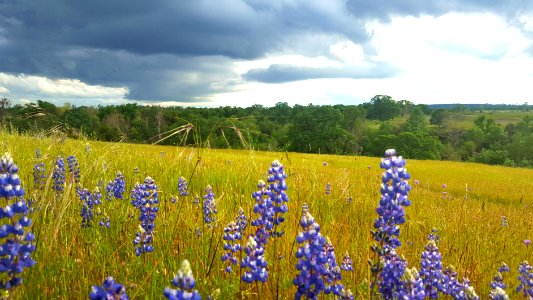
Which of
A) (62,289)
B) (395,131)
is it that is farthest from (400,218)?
(395,131)

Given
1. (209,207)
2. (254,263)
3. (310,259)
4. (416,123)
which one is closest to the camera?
(310,259)

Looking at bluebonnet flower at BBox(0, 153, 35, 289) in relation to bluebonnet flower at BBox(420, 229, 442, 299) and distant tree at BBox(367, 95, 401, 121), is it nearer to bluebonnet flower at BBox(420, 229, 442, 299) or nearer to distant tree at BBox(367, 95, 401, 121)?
bluebonnet flower at BBox(420, 229, 442, 299)

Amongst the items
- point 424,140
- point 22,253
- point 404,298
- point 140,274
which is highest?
point 22,253

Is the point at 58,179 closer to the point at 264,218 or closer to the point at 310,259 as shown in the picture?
the point at 264,218

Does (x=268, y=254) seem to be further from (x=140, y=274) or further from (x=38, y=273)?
(x=38, y=273)

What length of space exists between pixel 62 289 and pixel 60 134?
209 inches

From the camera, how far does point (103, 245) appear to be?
12.4 feet

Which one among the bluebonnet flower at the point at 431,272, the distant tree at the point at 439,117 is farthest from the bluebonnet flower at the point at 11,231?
the distant tree at the point at 439,117

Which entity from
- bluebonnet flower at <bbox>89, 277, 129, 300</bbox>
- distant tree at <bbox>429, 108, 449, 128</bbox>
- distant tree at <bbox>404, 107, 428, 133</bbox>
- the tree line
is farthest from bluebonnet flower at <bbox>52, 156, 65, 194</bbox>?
distant tree at <bbox>429, 108, 449, 128</bbox>

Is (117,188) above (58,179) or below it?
below

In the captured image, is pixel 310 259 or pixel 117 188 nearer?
pixel 310 259

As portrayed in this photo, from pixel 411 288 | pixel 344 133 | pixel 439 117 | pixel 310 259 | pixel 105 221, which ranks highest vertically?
pixel 310 259

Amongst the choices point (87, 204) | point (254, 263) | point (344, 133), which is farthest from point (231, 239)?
point (344, 133)

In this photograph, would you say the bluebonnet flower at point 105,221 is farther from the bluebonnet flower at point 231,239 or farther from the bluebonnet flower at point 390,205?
the bluebonnet flower at point 390,205
